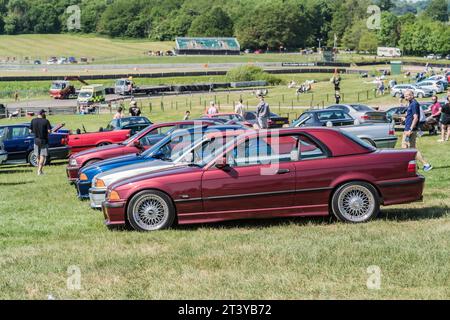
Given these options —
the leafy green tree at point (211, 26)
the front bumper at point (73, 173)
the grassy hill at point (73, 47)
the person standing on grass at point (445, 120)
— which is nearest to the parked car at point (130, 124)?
the front bumper at point (73, 173)

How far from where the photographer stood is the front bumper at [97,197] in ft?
38.0

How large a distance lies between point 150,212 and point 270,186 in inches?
68.4

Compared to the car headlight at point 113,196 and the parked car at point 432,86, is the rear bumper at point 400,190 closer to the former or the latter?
the car headlight at point 113,196

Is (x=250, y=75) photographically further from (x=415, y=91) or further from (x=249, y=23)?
(x=249, y=23)

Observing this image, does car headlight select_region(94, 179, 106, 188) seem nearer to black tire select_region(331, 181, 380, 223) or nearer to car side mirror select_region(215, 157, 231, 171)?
car side mirror select_region(215, 157, 231, 171)

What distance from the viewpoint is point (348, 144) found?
1034 cm

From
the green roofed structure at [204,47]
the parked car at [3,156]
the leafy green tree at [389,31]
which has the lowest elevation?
the parked car at [3,156]

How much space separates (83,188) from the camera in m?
13.3

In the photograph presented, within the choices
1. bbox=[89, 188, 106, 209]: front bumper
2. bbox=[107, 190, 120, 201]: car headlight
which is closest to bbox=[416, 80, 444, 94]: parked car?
bbox=[89, 188, 106, 209]: front bumper

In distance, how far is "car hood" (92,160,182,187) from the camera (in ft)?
36.8

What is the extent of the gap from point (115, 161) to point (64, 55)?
120 meters

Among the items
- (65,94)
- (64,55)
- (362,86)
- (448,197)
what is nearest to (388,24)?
(64,55)

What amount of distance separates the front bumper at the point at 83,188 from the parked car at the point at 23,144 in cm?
824

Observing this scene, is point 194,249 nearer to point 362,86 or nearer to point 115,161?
point 115,161
